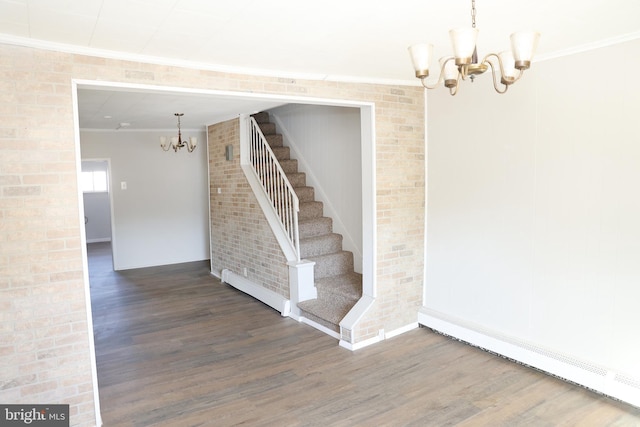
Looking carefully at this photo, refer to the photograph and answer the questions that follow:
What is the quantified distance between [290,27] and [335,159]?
3.17m

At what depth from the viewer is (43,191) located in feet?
8.48

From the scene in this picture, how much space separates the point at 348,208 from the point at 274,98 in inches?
87.6

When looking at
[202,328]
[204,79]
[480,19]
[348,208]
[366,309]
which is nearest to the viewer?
[480,19]

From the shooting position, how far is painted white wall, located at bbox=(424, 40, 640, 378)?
2.91 m

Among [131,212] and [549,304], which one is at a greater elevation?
[131,212]

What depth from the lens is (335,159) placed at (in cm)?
560

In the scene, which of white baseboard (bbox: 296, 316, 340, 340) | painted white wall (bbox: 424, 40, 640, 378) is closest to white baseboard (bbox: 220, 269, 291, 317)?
white baseboard (bbox: 296, 316, 340, 340)

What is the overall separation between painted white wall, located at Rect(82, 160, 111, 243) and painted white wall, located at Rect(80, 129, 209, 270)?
368cm

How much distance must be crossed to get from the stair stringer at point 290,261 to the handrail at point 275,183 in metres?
0.05

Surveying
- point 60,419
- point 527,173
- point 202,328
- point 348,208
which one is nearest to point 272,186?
point 348,208

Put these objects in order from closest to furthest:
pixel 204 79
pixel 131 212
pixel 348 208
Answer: pixel 204 79, pixel 348 208, pixel 131 212

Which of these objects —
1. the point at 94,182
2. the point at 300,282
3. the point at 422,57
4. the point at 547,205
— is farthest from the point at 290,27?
the point at 94,182

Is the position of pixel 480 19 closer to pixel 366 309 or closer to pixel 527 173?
pixel 527 173

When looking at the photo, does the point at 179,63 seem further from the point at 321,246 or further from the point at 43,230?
the point at 321,246
